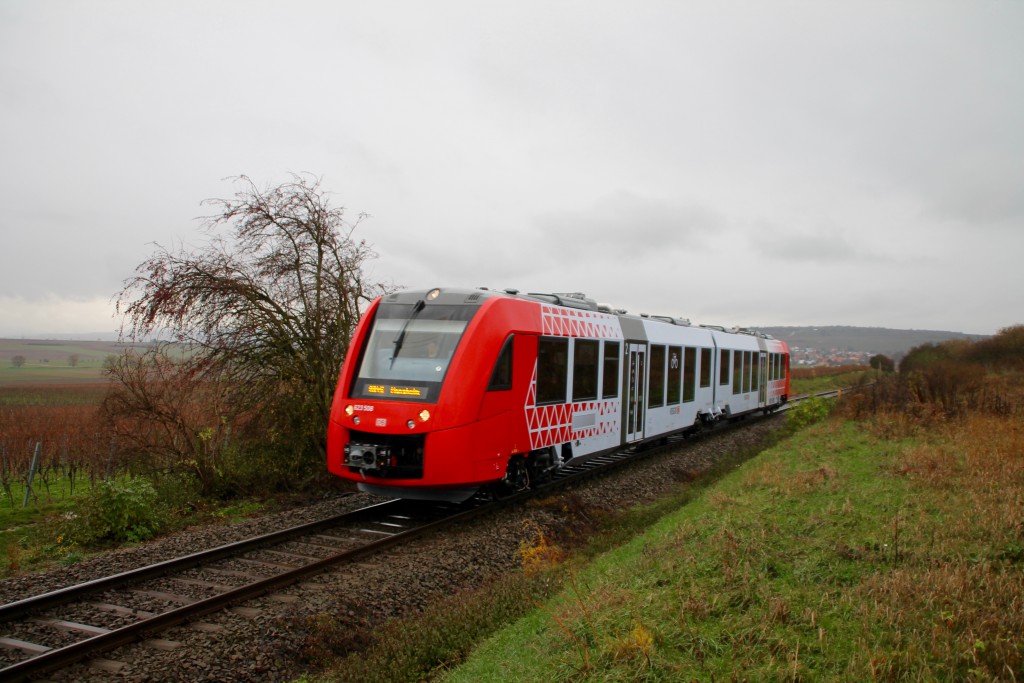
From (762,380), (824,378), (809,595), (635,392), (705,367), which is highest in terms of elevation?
(705,367)

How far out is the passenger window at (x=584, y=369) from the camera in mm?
11570

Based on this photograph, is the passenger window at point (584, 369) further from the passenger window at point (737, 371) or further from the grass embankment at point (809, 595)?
the passenger window at point (737, 371)

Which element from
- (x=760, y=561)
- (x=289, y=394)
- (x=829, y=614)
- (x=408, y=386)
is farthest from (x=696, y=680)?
(x=289, y=394)

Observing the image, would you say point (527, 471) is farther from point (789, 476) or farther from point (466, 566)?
point (789, 476)

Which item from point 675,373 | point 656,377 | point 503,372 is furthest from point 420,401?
point 675,373

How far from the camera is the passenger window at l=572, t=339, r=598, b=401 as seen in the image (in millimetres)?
11570

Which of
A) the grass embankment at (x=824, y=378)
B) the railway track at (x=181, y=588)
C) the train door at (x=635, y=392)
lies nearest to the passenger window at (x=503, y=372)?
the railway track at (x=181, y=588)

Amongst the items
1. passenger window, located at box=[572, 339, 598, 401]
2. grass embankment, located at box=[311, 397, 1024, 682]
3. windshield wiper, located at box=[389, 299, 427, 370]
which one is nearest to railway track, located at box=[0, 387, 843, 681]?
grass embankment, located at box=[311, 397, 1024, 682]

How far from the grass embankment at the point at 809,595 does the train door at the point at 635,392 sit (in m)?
5.09

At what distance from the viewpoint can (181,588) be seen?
666 cm

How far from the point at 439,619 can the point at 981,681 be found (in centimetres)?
394

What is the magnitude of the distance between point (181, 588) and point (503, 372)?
471 cm

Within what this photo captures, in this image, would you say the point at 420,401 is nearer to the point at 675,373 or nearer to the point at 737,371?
the point at 675,373

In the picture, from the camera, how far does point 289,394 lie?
12.3 m
